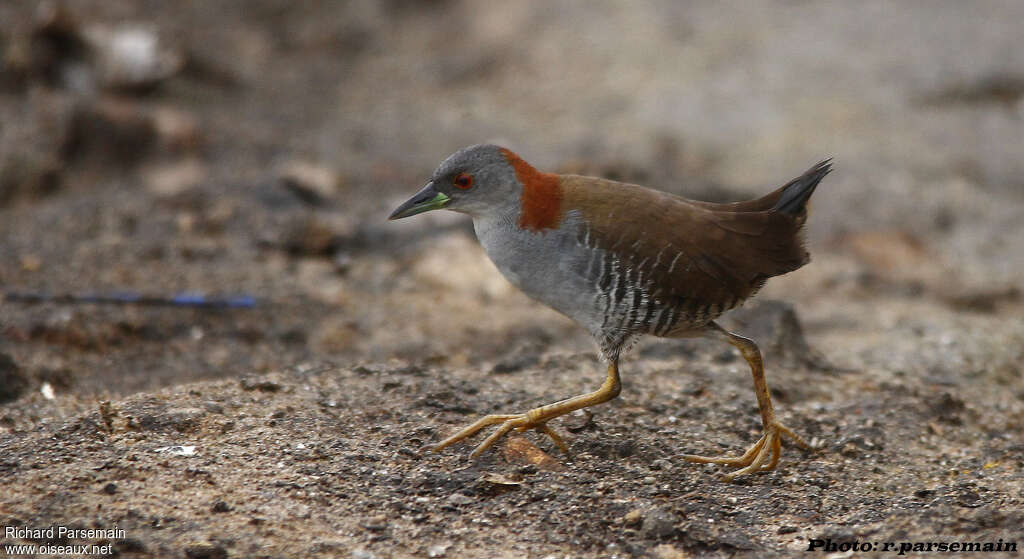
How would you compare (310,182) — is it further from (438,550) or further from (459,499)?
(438,550)

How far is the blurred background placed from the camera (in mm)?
6309

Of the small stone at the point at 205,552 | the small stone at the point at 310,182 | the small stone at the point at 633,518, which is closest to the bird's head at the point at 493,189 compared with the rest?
the small stone at the point at 633,518

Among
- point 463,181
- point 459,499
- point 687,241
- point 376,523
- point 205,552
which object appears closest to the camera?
point 205,552

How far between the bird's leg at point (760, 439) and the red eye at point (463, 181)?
122 cm

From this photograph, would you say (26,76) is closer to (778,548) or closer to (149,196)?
(149,196)

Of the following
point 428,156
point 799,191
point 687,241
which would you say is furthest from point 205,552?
point 428,156

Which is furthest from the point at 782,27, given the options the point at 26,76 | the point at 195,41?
the point at 26,76

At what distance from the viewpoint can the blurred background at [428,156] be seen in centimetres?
631

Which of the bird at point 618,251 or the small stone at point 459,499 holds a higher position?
the bird at point 618,251

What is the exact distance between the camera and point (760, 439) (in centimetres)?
467

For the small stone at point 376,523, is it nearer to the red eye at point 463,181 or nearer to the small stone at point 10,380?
the red eye at point 463,181

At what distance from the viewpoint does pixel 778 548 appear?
12.7 feet

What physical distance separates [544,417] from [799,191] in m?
1.46

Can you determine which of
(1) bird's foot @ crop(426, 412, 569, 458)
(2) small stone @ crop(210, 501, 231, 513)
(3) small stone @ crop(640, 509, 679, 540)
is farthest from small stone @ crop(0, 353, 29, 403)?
(3) small stone @ crop(640, 509, 679, 540)
